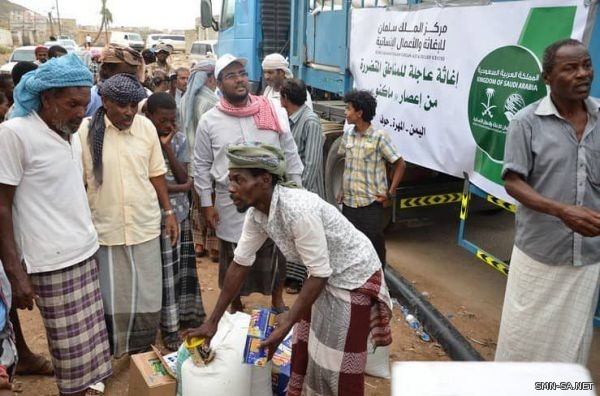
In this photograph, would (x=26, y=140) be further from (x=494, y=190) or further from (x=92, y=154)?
(x=494, y=190)

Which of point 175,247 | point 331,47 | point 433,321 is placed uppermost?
point 331,47

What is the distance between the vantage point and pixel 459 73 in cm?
361

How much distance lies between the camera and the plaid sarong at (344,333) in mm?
2092

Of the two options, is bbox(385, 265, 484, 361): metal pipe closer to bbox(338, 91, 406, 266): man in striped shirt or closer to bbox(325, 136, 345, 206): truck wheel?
bbox(338, 91, 406, 266): man in striped shirt

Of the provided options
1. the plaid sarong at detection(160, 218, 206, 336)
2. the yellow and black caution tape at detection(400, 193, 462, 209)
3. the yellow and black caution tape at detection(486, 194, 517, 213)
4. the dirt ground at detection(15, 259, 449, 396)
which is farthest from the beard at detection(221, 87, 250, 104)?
the yellow and black caution tape at detection(400, 193, 462, 209)

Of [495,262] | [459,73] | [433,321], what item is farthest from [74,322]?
[459,73]

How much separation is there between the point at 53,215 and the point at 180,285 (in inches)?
49.2

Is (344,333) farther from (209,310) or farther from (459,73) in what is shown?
(459,73)

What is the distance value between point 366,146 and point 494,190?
3.05 ft

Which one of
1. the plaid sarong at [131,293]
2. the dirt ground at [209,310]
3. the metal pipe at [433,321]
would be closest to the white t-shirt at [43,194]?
the plaid sarong at [131,293]

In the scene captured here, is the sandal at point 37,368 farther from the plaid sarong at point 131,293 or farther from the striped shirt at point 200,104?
the striped shirt at point 200,104

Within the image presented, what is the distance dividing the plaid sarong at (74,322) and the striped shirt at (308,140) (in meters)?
1.76

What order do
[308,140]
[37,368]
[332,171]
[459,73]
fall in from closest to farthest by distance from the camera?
[37,368], [459,73], [308,140], [332,171]

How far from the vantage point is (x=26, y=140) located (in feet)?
6.91
